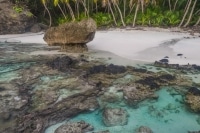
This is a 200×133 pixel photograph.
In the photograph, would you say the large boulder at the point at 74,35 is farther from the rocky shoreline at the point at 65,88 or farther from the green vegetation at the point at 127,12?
the green vegetation at the point at 127,12

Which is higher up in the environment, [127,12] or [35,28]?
[127,12]

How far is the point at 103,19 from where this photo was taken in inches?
1102

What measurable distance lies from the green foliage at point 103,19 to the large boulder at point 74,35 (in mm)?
9473

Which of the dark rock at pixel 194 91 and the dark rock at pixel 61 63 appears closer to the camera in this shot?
the dark rock at pixel 194 91

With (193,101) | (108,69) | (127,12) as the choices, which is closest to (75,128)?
(193,101)

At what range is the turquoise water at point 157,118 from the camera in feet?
30.0

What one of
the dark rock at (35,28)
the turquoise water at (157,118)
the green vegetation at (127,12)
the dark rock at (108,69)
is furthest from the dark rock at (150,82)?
the dark rock at (35,28)

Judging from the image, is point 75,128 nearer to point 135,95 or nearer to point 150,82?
point 135,95

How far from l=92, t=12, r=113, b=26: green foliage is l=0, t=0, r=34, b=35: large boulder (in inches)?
242

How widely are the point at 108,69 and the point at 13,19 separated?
606 inches

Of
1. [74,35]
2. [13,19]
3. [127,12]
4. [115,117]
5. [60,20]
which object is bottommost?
[115,117]

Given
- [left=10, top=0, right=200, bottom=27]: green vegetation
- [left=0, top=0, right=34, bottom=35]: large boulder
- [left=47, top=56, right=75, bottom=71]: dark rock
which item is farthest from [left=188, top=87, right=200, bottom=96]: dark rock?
[left=0, top=0, right=34, bottom=35]: large boulder

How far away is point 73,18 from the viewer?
2869cm

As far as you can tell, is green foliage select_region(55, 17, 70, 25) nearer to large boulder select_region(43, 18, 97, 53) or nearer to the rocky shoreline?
large boulder select_region(43, 18, 97, 53)
